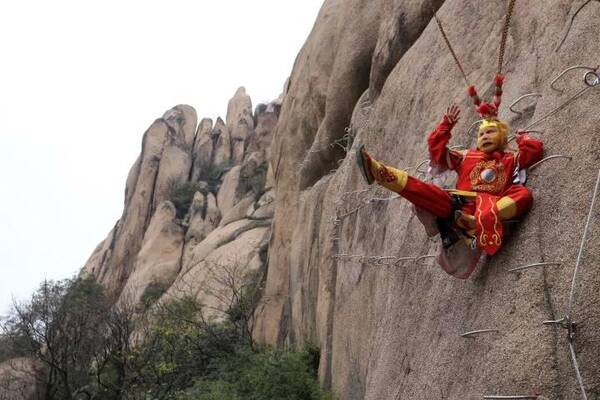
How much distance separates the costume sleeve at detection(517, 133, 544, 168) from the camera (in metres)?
3.91

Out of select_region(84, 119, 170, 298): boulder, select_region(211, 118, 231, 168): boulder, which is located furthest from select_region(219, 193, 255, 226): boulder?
select_region(211, 118, 231, 168): boulder

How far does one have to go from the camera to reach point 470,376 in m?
3.79

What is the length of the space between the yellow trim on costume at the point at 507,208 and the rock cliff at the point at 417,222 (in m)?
0.11

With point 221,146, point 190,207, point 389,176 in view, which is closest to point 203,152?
point 221,146

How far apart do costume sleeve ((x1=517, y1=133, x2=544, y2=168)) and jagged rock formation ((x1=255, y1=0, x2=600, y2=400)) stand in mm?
72

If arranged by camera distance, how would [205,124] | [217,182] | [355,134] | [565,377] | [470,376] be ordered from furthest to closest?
1. [205,124]
2. [217,182]
3. [355,134]
4. [470,376]
5. [565,377]

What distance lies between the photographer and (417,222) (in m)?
5.89

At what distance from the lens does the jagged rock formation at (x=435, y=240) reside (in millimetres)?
3328

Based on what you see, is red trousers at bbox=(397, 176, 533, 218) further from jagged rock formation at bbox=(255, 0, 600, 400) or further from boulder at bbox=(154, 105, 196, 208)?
boulder at bbox=(154, 105, 196, 208)

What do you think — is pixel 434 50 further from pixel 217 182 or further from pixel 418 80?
pixel 217 182

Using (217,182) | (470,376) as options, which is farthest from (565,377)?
(217,182)

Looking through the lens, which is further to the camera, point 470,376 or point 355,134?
point 355,134

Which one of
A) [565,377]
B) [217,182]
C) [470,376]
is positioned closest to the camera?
[565,377]

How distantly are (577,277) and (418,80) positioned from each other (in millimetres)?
4568
